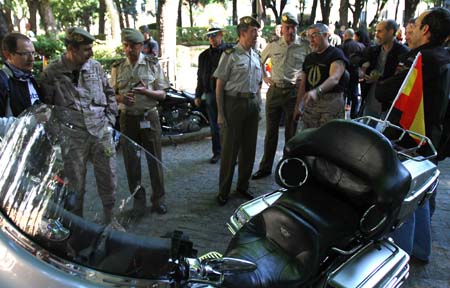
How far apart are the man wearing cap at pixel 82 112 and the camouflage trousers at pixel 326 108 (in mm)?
2150

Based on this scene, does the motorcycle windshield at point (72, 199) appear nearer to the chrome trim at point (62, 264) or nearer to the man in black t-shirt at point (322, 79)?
the chrome trim at point (62, 264)

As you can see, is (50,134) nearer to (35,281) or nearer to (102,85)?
(35,281)

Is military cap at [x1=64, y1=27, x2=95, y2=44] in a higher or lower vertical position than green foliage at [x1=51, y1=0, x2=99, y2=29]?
lower

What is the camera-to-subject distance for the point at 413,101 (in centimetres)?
296

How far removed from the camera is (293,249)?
185 cm


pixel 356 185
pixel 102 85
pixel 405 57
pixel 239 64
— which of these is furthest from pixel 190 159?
pixel 356 185

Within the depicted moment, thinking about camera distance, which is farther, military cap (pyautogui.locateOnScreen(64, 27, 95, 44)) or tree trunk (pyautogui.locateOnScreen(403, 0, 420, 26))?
tree trunk (pyautogui.locateOnScreen(403, 0, 420, 26))

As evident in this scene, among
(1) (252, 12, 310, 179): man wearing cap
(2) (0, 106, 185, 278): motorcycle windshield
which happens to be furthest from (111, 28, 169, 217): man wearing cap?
(2) (0, 106, 185, 278): motorcycle windshield

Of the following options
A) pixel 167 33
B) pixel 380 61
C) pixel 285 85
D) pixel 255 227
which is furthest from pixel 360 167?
pixel 167 33

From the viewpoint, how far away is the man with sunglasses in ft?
8.80

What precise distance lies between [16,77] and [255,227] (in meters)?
1.99

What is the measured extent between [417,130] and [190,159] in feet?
11.8

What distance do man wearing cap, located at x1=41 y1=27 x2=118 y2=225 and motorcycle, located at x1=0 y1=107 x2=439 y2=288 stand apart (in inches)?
2.0

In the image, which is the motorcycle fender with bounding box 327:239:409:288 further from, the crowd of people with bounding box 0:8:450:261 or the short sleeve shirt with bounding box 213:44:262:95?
the short sleeve shirt with bounding box 213:44:262:95
